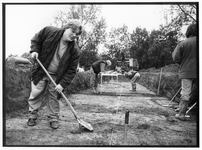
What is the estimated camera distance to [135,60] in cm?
355

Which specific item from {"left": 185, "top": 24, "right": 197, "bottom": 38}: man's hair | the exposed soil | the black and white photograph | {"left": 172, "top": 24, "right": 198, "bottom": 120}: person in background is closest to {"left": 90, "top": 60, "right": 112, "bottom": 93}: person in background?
the black and white photograph

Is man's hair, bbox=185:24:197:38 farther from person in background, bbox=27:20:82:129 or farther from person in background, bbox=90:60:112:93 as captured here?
person in background, bbox=90:60:112:93

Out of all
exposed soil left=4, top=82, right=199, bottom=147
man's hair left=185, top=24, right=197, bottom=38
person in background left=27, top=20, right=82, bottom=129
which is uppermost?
man's hair left=185, top=24, right=197, bottom=38

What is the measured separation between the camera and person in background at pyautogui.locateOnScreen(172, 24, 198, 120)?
2.31 meters

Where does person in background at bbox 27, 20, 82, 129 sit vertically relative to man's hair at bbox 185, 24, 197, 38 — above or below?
below

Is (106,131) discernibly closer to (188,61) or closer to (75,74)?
(75,74)

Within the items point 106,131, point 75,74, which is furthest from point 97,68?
point 106,131

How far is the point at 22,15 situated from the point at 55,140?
70.9 inches

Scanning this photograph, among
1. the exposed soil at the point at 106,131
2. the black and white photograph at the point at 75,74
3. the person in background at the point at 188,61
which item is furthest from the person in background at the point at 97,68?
the person in background at the point at 188,61

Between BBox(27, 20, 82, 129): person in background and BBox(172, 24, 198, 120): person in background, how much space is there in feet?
5.11

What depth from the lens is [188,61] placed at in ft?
7.96

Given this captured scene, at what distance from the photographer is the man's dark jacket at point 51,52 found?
2.28 metres

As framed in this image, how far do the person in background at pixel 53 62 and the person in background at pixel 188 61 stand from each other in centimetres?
156

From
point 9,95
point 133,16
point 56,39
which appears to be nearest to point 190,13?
point 133,16
